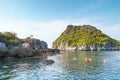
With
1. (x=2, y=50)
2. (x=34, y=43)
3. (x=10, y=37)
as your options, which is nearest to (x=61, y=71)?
(x=2, y=50)

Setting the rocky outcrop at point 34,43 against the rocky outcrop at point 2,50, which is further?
the rocky outcrop at point 34,43

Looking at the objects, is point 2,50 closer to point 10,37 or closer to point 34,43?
point 10,37

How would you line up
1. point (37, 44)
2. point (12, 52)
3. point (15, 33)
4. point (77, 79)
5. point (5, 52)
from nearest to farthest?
point (77, 79)
point (5, 52)
point (12, 52)
point (15, 33)
point (37, 44)

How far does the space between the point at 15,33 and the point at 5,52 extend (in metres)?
57.2

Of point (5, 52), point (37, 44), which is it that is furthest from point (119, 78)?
point (37, 44)

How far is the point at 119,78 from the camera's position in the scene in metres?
38.1

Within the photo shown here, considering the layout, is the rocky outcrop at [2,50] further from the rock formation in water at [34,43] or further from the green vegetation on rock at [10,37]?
the rock formation in water at [34,43]

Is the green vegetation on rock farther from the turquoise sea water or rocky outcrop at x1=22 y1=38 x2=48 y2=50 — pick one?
the turquoise sea water

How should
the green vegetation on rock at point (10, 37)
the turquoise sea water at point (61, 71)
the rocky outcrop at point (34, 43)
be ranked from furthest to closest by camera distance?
1. the rocky outcrop at point (34, 43)
2. the green vegetation on rock at point (10, 37)
3. the turquoise sea water at point (61, 71)

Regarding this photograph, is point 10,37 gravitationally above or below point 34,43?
above

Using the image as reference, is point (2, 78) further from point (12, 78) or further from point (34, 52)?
point (34, 52)

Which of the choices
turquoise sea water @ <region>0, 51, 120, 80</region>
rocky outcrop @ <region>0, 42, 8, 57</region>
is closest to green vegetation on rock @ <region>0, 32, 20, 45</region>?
rocky outcrop @ <region>0, 42, 8, 57</region>

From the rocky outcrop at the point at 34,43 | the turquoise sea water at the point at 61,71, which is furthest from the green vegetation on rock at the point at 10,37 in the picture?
the turquoise sea water at the point at 61,71

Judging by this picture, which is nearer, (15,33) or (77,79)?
(77,79)
